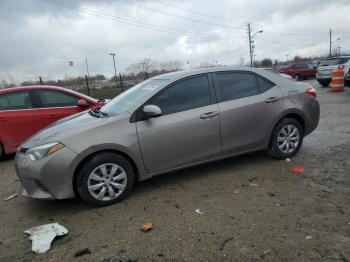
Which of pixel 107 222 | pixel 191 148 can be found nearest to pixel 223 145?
pixel 191 148

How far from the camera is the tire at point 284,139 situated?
4.78 meters

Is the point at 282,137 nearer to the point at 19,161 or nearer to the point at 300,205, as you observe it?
the point at 300,205

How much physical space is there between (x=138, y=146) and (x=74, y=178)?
88cm

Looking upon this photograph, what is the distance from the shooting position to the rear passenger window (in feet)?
15.4

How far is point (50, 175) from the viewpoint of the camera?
11.4 ft

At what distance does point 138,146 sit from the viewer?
12.4ft

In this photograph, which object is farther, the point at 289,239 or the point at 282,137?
→ the point at 282,137

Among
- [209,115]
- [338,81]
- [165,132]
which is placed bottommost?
[338,81]

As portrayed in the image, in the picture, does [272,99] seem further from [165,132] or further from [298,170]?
[165,132]

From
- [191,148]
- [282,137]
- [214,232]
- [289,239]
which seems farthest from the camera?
[282,137]

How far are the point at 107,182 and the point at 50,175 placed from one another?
678 millimetres

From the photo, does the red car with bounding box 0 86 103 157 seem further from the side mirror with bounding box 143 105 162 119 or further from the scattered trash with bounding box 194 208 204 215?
the scattered trash with bounding box 194 208 204 215

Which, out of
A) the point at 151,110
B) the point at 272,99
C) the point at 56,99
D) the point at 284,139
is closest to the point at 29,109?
the point at 56,99

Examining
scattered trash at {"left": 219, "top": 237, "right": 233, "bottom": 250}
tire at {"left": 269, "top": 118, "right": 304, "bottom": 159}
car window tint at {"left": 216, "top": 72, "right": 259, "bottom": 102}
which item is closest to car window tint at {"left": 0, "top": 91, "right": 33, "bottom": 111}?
car window tint at {"left": 216, "top": 72, "right": 259, "bottom": 102}
